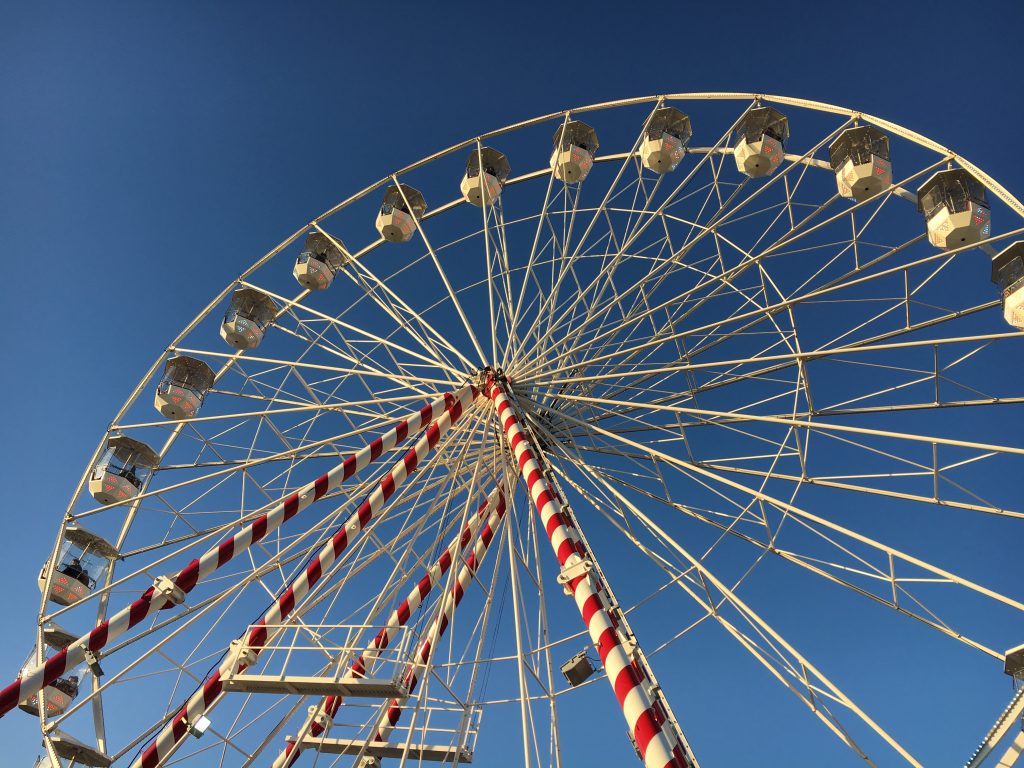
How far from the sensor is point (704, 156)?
1485 centimetres

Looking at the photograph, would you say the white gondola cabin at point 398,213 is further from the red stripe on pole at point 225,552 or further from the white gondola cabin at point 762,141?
the red stripe on pole at point 225,552

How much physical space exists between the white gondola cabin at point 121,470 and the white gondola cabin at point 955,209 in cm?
1341

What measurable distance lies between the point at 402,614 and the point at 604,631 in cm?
539

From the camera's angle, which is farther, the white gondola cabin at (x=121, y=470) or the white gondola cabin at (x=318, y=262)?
the white gondola cabin at (x=318, y=262)

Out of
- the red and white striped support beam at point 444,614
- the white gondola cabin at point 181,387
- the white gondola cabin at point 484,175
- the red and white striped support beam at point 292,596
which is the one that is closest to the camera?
the red and white striped support beam at point 292,596

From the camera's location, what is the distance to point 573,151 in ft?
49.1

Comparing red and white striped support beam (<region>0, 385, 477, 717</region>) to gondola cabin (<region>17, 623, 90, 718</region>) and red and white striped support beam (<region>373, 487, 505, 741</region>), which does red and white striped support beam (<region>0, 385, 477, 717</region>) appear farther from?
gondola cabin (<region>17, 623, 90, 718</region>)

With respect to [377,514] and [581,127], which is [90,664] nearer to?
[377,514]

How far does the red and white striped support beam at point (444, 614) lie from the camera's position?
1112 cm

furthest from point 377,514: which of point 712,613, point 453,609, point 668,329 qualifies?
point 668,329

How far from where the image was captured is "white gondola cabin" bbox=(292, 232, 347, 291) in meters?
15.7

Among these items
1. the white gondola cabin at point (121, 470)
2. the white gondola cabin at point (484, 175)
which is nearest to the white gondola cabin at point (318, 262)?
the white gondola cabin at point (484, 175)

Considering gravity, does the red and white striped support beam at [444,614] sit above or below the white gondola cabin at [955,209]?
below

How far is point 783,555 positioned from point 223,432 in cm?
1001
